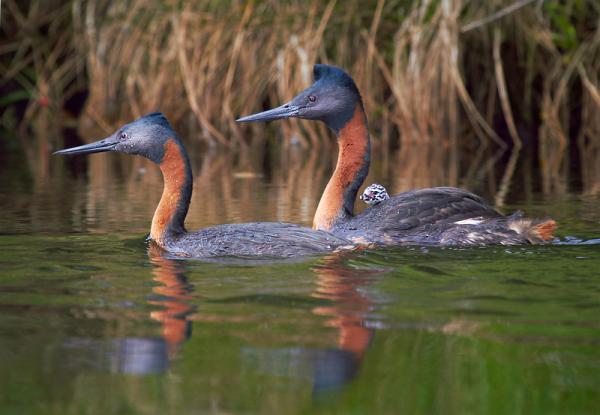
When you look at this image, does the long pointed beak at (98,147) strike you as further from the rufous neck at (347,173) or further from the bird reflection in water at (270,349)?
the bird reflection in water at (270,349)

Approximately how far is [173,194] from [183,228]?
0.74 feet

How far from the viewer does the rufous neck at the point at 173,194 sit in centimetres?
689

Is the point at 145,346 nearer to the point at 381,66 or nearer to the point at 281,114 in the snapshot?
the point at 281,114

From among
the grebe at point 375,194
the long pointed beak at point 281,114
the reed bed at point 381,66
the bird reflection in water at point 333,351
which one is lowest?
the bird reflection in water at point 333,351

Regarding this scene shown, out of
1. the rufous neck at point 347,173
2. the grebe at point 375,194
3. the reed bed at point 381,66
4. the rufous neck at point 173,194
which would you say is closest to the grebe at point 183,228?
the rufous neck at point 173,194

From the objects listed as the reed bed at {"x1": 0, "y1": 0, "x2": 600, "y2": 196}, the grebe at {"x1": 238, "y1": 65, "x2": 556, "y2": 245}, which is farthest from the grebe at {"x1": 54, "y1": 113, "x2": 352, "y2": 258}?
the reed bed at {"x1": 0, "y1": 0, "x2": 600, "y2": 196}

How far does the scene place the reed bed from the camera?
1324 centimetres

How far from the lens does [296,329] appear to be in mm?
4492

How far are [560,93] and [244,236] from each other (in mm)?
7924

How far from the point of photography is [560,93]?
44.0 feet

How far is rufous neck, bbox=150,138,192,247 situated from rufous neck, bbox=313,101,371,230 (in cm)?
95

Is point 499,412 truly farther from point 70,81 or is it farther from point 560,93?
point 70,81

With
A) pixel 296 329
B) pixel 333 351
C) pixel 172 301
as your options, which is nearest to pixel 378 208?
pixel 172 301

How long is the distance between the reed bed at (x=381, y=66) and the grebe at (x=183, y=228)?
5.18m
